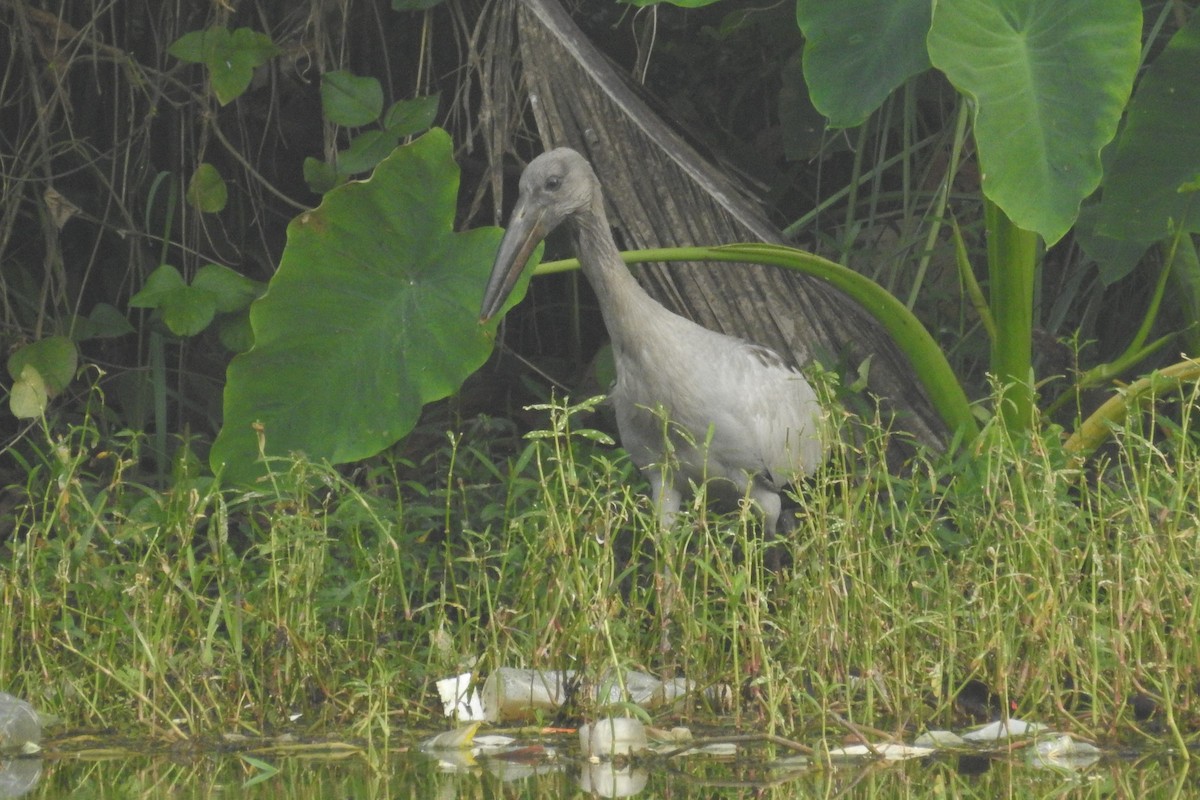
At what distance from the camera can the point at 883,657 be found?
300 centimetres

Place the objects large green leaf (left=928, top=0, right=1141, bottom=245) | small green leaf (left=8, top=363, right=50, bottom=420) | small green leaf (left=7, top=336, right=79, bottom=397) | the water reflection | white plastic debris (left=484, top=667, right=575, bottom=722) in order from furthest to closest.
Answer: small green leaf (left=7, top=336, right=79, bottom=397) < small green leaf (left=8, top=363, right=50, bottom=420) < large green leaf (left=928, top=0, right=1141, bottom=245) < white plastic debris (left=484, top=667, right=575, bottom=722) < the water reflection

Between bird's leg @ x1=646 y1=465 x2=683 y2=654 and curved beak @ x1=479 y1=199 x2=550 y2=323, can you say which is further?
curved beak @ x1=479 y1=199 x2=550 y2=323

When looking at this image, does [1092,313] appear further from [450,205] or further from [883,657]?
[883,657]

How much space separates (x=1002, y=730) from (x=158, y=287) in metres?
2.70

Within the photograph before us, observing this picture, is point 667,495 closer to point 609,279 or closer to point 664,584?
point 609,279

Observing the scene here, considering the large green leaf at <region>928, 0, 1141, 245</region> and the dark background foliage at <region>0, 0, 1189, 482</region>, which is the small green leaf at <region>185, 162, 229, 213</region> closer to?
the dark background foliage at <region>0, 0, 1189, 482</region>

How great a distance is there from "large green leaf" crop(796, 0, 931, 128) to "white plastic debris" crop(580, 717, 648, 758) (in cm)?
148

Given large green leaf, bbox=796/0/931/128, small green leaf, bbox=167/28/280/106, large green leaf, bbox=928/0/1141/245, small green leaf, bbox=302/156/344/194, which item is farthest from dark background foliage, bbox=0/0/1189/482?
large green leaf, bbox=928/0/1141/245

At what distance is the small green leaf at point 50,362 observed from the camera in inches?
184

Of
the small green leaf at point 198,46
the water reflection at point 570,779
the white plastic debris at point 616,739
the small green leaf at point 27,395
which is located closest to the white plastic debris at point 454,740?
the water reflection at point 570,779

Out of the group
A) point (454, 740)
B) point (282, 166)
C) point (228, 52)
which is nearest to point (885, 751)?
point (454, 740)

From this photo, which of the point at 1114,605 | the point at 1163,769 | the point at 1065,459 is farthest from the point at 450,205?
the point at 1163,769

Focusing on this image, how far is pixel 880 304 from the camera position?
4102mm

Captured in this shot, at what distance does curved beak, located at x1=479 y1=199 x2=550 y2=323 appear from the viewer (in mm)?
3906
